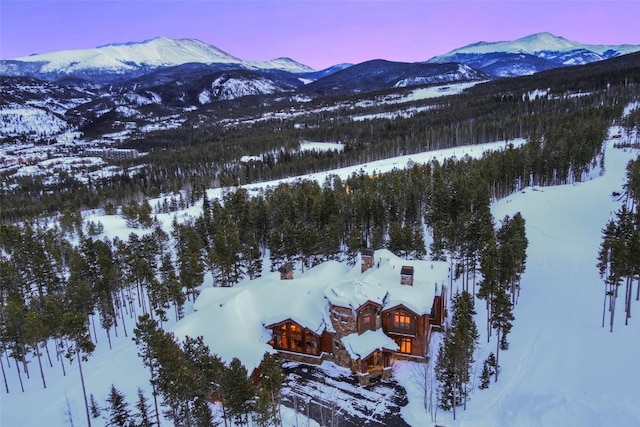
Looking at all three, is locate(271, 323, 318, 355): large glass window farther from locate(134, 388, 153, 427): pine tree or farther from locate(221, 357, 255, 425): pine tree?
locate(221, 357, 255, 425): pine tree

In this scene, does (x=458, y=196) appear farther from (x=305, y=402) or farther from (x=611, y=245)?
(x=305, y=402)

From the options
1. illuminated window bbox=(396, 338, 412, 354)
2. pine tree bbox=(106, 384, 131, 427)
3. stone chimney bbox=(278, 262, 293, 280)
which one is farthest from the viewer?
stone chimney bbox=(278, 262, 293, 280)

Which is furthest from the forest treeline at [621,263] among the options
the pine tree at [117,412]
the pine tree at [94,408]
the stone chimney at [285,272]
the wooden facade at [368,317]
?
the pine tree at [94,408]

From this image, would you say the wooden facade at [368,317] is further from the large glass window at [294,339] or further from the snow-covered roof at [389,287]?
the large glass window at [294,339]

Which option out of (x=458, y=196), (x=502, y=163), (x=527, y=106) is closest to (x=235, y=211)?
(x=458, y=196)

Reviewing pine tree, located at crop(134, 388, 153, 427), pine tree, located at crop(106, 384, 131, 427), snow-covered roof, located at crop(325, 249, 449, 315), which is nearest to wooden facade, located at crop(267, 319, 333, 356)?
snow-covered roof, located at crop(325, 249, 449, 315)

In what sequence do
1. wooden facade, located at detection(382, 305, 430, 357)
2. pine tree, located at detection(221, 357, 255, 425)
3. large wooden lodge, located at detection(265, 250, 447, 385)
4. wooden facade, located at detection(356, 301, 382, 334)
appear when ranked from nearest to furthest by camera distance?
1. pine tree, located at detection(221, 357, 255, 425)
2. large wooden lodge, located at detection(265, 250, 447, 385)
3. wooden facade, located at detection(356, 301, 382, 334)
4. wooden facade, located at detection(382, 305, 430, 357)

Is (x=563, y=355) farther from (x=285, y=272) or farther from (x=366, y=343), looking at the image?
(x=285, y=272)

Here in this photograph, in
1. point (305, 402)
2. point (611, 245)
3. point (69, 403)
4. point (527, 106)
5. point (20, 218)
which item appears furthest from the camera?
point (527, 106)
